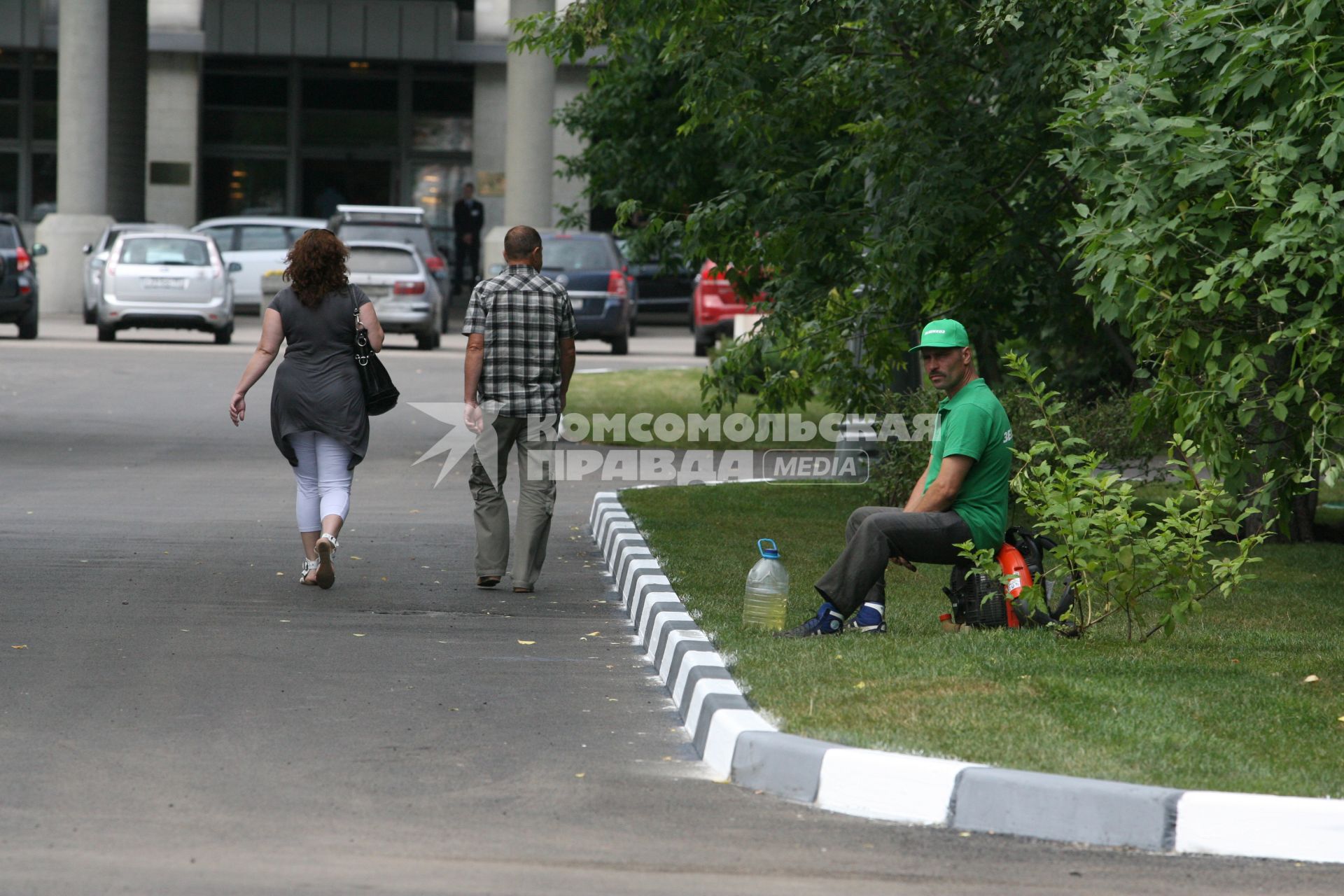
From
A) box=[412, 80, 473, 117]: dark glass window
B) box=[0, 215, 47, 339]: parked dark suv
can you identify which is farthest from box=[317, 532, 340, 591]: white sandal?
box=[412, 80, 473, 117]: dark glass window

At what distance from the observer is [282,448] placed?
10.4 metres

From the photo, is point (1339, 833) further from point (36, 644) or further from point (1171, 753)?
point (36, 644)

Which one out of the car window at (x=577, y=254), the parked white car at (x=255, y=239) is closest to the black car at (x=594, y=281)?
the car window at (x=577, y=254)

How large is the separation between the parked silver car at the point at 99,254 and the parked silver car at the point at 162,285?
0.58 meters

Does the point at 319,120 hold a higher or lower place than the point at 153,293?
higher

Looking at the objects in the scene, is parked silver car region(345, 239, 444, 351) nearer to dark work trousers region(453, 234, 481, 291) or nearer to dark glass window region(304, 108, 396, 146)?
dark work trousers region(453, 234, 481, 291)

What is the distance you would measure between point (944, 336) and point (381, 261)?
2219 cm

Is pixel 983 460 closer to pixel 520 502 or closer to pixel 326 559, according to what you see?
pixel 520 502

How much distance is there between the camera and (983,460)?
8.30m

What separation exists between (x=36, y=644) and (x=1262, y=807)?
201 inches

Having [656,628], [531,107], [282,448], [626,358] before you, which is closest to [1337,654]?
[656,628]

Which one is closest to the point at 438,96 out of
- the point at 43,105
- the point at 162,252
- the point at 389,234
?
the point at 43,105

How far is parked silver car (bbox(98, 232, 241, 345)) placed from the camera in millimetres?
28609

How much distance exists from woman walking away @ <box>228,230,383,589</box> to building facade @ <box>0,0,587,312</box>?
96.1ft
